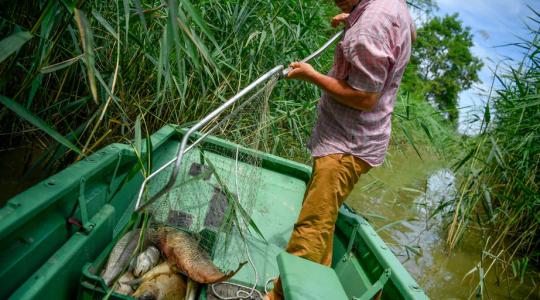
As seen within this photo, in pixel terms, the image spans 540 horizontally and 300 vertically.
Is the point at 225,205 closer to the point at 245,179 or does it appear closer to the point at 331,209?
the point at 245,179

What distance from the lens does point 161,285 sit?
1665mm

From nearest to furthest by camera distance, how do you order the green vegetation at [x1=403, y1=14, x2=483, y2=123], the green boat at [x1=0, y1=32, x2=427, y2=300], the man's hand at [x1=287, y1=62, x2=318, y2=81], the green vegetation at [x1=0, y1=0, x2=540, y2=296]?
the green boat at [x1=0, y1=32, x2=427, y2=300]
the man's hand at [x1=287, y1=62, x2=318, y2=81]
the green vegetation at [x1=0, y1=0, x2=540, y2=296]
the green vegetation at [x1=403, y1=14, x2=483, y2=123]

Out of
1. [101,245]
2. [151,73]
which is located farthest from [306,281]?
[151,73]

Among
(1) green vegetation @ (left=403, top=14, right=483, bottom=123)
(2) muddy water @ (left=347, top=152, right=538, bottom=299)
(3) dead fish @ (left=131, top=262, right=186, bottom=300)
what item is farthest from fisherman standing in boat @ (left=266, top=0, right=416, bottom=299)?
(1) green vegetation @ (left=403, top=14, right=483, bottom=123)

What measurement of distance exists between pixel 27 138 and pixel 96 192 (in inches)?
56.8

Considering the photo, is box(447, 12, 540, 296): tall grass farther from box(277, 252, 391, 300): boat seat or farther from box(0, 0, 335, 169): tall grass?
box(277, 252, 391, 300): boat seat

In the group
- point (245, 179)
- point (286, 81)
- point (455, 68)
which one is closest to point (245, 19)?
point (286, 81)

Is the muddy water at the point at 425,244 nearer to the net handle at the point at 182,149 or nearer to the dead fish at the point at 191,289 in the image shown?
the dead fish at the point at 191,289

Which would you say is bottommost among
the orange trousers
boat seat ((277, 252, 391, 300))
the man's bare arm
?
boat seat ((277, 252, 391, 300))

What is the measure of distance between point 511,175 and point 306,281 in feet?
10.3

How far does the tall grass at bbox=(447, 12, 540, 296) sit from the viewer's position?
350 centimetres

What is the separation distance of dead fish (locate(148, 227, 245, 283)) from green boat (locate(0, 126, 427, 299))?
100 millimetres

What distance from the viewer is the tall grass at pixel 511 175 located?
3502 millimetres

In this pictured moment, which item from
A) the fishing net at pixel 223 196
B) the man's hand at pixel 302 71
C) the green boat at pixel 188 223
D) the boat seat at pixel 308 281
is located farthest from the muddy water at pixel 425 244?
the man's hand at pixel 302 71
